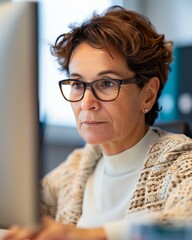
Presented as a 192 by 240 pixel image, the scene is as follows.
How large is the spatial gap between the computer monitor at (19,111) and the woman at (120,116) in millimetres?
481

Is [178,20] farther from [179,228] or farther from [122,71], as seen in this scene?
[179,228]

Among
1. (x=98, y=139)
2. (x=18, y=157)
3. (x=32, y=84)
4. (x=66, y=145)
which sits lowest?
(x=66, y=145)

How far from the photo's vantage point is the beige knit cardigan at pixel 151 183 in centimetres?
103

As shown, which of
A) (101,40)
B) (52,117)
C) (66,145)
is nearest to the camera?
(101,40)

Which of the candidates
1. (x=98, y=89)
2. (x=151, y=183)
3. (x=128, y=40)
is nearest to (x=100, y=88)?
(x=98, y=89)

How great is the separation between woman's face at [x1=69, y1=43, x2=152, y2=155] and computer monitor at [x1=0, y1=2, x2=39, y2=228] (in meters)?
0.55

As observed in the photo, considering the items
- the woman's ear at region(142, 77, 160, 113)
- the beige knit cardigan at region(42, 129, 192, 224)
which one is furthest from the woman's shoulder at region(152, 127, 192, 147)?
the woman's ear at region(142, 77, 160, 113)

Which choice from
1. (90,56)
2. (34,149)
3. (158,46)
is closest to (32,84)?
(34,149)

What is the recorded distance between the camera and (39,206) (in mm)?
748

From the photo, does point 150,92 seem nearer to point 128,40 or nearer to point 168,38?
point 128,40

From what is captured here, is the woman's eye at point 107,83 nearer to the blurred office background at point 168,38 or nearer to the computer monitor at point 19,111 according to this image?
the computer monitor at point 19,111

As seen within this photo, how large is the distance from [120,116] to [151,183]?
0.75ft

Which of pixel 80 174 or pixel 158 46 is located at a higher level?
pixel 158 46

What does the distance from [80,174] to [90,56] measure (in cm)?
43
